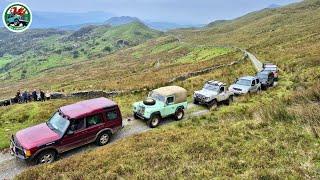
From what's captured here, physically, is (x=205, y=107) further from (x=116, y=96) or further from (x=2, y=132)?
(x=2, y=132)

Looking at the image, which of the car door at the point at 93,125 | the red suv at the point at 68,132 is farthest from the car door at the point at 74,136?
the car door at the point at 93,125

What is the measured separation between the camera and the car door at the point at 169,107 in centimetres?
2362

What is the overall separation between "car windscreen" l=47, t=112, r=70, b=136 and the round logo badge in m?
13.4

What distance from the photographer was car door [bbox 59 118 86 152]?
18047mm

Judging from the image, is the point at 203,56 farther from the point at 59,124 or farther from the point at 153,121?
the point at 59,124

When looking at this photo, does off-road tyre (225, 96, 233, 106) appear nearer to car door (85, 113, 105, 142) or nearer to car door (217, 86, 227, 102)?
car door (217, 86, 227, 102)

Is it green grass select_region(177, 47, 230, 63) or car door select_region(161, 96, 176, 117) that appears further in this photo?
green grass select_region(177, 47, 230, 63)

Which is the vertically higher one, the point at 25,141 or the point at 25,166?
the point at 25,141

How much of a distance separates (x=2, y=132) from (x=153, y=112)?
9.81 meters

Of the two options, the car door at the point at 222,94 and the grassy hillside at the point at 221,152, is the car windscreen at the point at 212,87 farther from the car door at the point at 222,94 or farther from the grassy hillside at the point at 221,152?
the grassy hillside at the point at 221,152

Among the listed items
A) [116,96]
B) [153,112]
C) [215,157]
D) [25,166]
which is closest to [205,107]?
[153,112]

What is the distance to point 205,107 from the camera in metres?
28.0

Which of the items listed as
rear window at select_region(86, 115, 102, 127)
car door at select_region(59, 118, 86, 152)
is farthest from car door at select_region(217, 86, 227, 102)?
car door at select_region(59, 118, 86, 152)

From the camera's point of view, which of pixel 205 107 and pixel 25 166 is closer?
pixel 25 166
